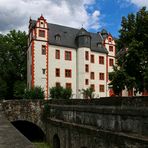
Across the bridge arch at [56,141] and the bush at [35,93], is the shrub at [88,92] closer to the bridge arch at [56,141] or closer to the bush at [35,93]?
the bush at [35,93]

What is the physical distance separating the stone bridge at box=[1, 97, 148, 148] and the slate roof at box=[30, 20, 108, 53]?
63.5 ft

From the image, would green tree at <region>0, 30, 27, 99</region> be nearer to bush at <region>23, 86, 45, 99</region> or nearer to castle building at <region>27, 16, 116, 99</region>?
castle building at <region>27, 16, 116, 99</region>

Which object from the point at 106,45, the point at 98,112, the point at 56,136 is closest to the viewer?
the point at 98,112

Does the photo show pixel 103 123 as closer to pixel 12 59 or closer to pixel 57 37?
pixel 57 37

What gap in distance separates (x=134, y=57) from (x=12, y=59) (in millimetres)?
28369

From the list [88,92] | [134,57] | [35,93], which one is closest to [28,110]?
[134,57]

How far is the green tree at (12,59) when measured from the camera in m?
49.7

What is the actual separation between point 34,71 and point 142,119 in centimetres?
3099

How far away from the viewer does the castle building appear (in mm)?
41312

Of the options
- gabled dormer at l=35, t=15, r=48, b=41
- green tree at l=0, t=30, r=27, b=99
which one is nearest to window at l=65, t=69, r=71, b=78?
gabled dormer at l=35, t=15, r=48, b=41

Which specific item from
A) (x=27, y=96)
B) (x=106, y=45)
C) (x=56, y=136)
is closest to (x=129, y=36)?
(x=56, y=136)

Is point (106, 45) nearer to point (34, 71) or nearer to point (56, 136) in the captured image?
point (34, 71)

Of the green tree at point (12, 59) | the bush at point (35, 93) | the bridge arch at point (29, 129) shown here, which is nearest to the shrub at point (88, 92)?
the bush at point (35, 93)

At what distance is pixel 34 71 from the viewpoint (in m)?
40.8
